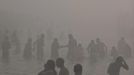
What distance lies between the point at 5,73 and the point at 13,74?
201 mm

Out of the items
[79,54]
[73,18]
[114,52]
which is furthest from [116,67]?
[73,18]

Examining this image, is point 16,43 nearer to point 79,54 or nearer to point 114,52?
point 79,54

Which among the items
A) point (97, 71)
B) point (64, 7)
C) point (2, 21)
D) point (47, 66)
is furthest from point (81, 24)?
point (47, 66)

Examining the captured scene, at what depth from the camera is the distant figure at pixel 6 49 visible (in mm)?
10586

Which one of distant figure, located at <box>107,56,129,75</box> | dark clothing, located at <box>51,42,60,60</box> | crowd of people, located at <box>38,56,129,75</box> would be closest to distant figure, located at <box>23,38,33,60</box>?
dark clothing, located at <box>51,42,60,60</box>

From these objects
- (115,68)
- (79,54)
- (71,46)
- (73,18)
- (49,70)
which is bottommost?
(115,68)

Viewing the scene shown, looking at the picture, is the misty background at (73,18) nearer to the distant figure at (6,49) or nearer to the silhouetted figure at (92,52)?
the silhouetted figure at (92,52)

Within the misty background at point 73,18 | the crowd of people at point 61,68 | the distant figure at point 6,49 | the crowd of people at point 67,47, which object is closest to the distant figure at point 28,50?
the crowd of people at point 67,47

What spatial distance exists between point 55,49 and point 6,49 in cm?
122

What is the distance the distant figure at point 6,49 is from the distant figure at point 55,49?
1.08m

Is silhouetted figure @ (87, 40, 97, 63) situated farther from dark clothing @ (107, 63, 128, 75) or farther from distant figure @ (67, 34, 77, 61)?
dark clothing @ (107, 63, 128, 75)

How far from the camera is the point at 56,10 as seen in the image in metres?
11.2

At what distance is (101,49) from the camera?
445 inches

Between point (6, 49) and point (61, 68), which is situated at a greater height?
point (6, 49)
